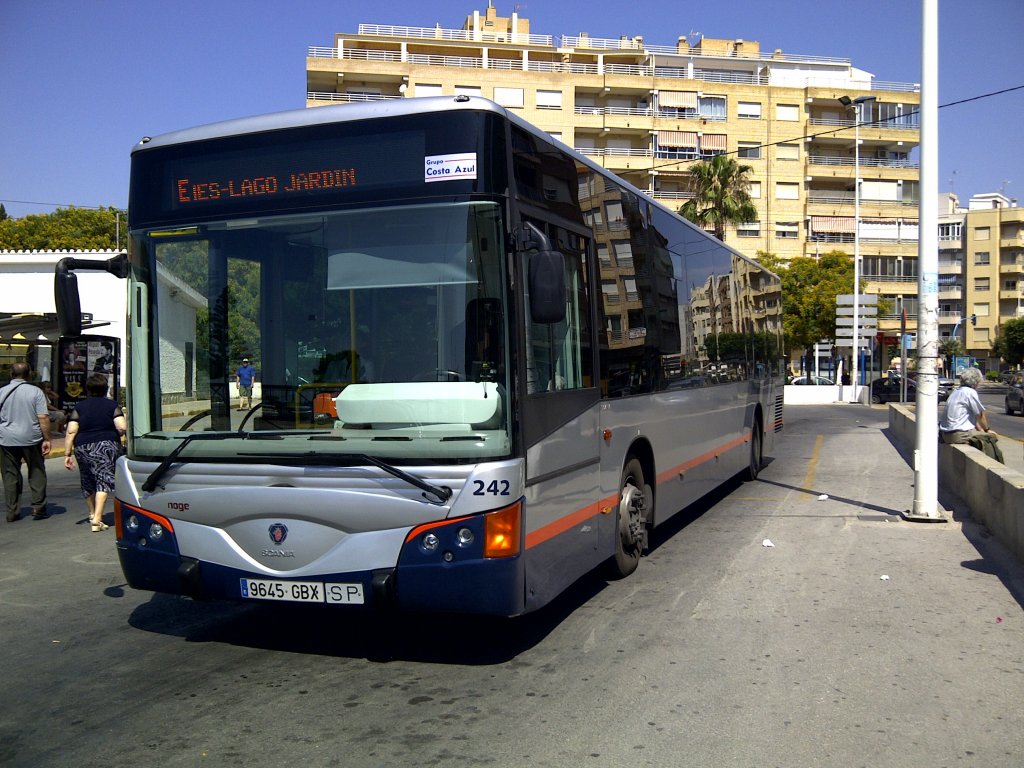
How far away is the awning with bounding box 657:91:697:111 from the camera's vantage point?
66.9 metres

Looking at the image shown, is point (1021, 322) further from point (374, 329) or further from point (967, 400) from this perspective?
point (374, 329)

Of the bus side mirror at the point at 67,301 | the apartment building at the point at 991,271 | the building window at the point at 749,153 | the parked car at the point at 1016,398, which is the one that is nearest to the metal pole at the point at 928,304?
the bus side mirror at the point at 67,301

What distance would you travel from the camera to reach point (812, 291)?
60.0 m

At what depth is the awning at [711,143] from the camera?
222ft

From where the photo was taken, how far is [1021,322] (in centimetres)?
8619

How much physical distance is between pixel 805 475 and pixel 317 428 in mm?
11646

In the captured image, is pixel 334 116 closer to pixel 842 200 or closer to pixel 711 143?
pixel 711 143

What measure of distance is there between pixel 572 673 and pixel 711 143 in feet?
219

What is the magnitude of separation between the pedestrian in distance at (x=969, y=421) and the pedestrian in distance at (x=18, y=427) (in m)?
11.4

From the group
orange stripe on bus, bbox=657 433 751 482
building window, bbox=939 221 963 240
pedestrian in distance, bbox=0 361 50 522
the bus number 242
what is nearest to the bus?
the bus number 242

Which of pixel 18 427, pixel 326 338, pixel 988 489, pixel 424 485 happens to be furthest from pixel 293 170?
pixel 988 489

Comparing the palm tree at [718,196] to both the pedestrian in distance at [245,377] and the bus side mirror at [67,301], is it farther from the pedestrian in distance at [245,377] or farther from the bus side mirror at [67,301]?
the bus side mirror at [67,301]

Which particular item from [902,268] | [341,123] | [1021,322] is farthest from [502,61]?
[341,123]

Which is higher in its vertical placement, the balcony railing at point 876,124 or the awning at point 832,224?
the balcony railing at point 876,124
